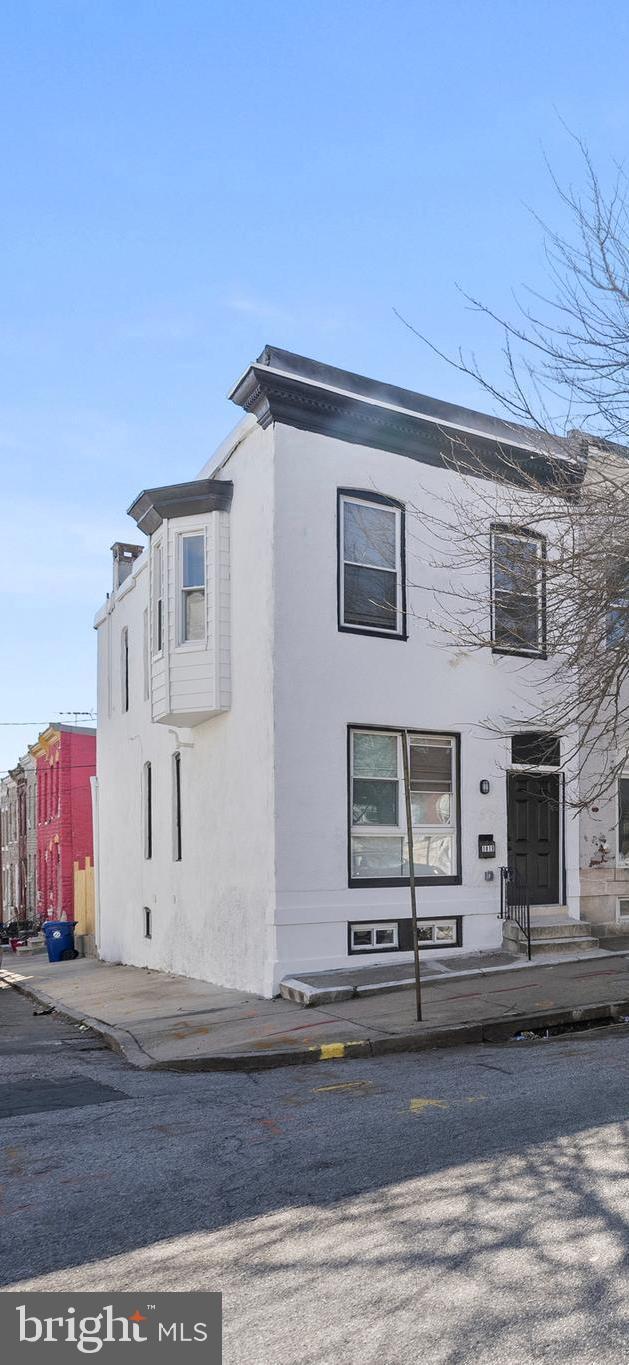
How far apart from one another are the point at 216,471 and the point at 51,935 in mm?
14468

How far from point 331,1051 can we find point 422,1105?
267 cm

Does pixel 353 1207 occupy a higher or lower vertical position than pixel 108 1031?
higher

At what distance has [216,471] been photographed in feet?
51.6

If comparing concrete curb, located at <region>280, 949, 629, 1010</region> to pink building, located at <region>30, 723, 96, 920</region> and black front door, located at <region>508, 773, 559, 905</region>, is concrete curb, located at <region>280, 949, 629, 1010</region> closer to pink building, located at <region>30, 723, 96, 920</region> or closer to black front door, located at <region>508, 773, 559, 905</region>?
black front door, located at <region>508, 773, 559, 905</region>

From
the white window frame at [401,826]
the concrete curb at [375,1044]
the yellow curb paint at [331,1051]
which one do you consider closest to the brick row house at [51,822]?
the white window frame at [401,826]

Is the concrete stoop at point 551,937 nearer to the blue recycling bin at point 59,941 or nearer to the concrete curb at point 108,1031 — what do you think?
the concrete curb at point 108,1031

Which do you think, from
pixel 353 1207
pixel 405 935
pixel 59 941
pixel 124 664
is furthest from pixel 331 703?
pixel 59 941

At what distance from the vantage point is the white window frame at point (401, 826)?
13.8 m

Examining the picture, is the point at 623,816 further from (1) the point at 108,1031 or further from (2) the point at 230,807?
(1) the point at 108,1031

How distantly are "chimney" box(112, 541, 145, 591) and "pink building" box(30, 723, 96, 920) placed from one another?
12.4 m

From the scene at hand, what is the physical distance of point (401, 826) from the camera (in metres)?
14.2

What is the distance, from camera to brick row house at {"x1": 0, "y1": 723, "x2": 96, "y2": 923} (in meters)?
34.5

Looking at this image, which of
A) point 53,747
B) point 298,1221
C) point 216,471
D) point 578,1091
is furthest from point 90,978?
point 53,747

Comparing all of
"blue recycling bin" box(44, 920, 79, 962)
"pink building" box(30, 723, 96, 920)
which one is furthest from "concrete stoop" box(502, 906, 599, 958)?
"pink building" box(30, 723, 96, 920)
